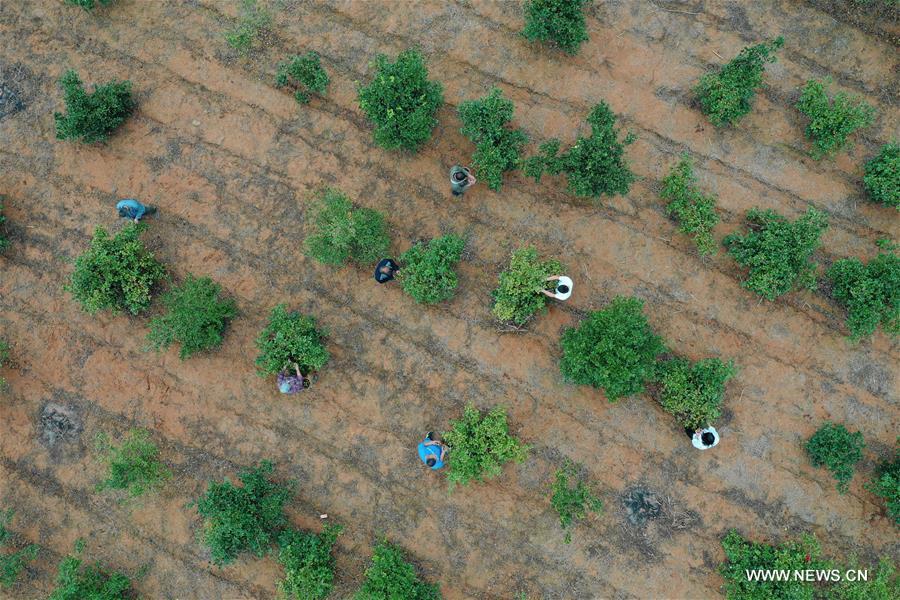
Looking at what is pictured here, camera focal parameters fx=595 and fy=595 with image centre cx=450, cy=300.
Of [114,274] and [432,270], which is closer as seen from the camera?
[432,270]

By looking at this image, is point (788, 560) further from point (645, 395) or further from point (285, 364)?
point (285, 364)

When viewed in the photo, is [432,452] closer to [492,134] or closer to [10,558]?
[492,134]

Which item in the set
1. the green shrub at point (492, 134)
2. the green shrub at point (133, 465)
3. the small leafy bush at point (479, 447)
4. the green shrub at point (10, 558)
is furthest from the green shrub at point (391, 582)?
the green shrub at point (492, 134)

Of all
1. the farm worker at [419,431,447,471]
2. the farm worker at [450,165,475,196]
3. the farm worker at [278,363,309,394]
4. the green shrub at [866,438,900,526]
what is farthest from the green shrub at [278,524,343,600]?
the green shrub at [866,438,900,526]

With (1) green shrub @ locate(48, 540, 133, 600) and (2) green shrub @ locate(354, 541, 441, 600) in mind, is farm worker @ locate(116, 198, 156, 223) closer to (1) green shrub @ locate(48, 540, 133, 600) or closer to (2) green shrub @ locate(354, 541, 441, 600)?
(1) green shrub @ locate(48, 540, 133, 600)

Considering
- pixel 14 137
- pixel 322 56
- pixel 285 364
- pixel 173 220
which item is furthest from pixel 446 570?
pixel 14 137

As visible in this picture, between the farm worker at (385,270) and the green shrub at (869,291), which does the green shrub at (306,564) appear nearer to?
the farm worker at (385,270)

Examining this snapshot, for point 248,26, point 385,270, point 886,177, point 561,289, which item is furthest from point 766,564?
point 248,26
